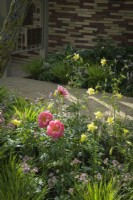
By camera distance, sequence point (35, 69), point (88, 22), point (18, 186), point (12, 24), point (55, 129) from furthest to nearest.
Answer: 1. point (88, 22)
2. point (35, 69)
3. point (12, 24)
4. point (55, 129)
5. point (18, 186)

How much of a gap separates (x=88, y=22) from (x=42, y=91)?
3958 mm

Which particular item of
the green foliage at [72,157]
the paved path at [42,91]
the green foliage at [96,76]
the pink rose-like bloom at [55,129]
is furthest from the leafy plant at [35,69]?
the pink rose-like bloom at [55,129]

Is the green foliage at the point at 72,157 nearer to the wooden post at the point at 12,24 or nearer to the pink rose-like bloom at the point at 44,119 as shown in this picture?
the pink rose-like bloom at the point at 44,119

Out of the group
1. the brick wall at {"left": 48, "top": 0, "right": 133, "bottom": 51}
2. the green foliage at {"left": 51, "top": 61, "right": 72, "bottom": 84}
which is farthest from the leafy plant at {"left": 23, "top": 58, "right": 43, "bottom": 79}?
the brick wall at {"left": 48, "top": 0, "right": 133, "bottom": 51}

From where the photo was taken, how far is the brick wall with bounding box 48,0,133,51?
464 inches

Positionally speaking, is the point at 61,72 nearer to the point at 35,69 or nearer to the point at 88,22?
the point at 35,69

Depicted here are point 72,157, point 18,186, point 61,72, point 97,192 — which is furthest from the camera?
point 61,72

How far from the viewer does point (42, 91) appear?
9.02 meters

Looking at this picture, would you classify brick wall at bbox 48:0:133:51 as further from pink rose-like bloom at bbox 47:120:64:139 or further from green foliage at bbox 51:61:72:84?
pink rose-like bloom at bbox 47:120:64:139

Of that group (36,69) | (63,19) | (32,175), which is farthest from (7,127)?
(63,19)

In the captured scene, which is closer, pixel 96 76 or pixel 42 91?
pixel 42 91

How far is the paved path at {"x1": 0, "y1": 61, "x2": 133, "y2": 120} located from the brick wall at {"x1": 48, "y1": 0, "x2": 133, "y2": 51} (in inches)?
96.1

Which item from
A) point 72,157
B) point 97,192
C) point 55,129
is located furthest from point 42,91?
point 97,192

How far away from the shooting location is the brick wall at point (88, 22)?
11783mm
